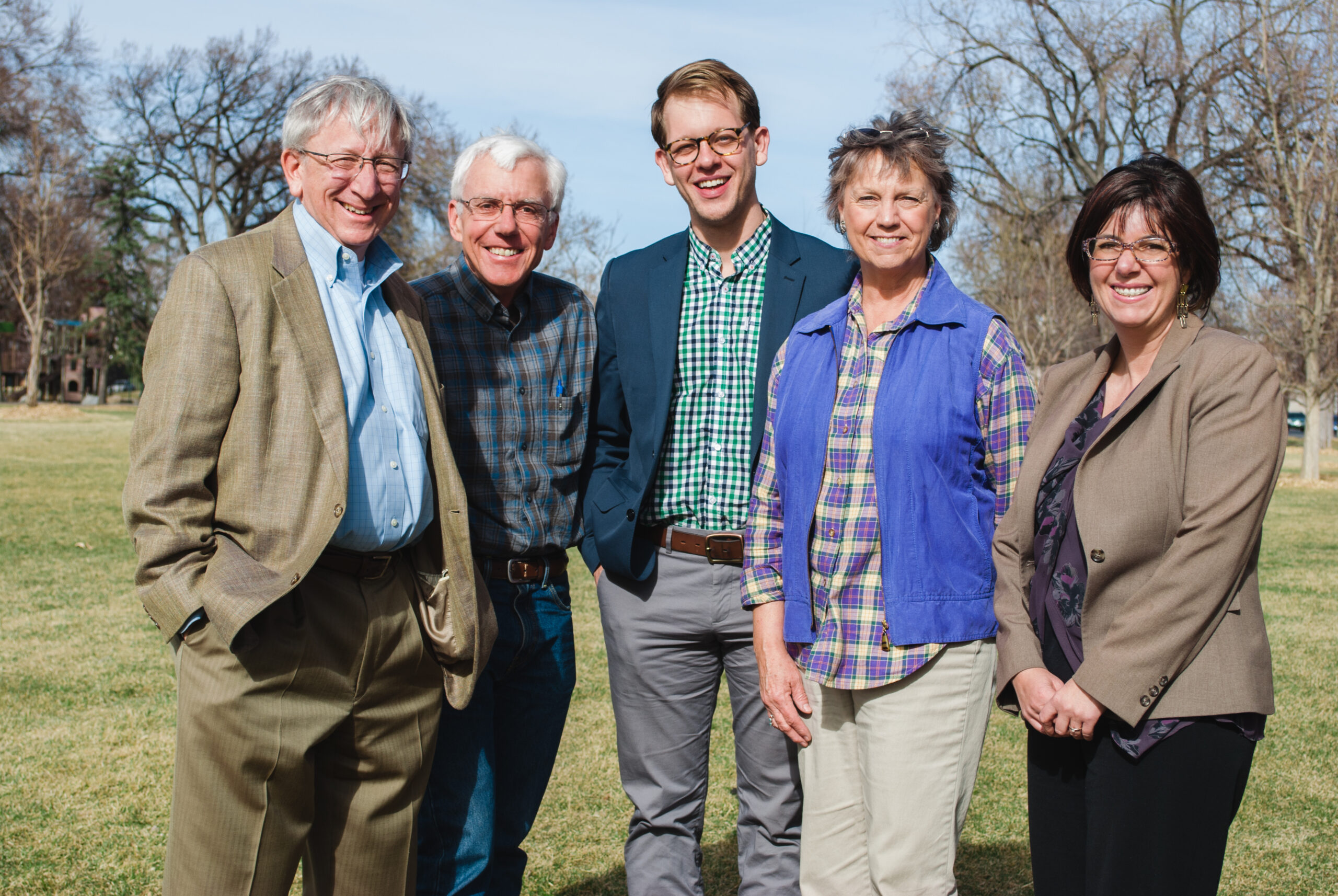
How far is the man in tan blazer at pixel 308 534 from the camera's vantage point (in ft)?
7.39

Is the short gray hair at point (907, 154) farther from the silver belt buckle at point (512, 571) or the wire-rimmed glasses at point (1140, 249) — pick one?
the silver belt buckle at point (512, 571)

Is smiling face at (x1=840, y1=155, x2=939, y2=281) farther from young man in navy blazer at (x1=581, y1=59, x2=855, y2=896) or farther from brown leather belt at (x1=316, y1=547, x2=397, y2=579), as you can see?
brown leather belt at (x1=316, y1=547, x2=397, y2=579)

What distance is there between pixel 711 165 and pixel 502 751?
1.84 meters

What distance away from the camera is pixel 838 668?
8.33 feet

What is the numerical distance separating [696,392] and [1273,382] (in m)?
1.51

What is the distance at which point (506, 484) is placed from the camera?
308cm

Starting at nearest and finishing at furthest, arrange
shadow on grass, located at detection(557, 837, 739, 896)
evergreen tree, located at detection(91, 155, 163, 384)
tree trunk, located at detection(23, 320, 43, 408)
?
shadow on grass, located at detection(557, 837, 739, 896), tree trunk, located at detection(23, 320, 43, 408), evergreen tree, located at detection(91, 155, 163, 384)

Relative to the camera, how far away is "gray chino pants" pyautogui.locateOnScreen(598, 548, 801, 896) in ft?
9.89

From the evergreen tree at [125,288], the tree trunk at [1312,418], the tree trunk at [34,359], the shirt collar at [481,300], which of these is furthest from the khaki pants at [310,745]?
the evergreen tree at [125,288]

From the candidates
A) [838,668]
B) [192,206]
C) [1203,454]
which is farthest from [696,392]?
[192,206]

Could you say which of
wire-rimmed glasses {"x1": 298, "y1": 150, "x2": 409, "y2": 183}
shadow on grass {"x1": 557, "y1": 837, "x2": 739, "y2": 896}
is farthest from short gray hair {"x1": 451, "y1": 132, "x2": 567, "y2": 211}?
shadow on grass {"x1": 557, "y1": 837, "x2": 739, "y2": 896}

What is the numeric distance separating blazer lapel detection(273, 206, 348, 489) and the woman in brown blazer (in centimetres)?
154

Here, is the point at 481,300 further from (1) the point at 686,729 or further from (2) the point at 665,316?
(1) the point at 686,729

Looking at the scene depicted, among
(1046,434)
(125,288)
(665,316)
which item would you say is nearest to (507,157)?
(665,316)
